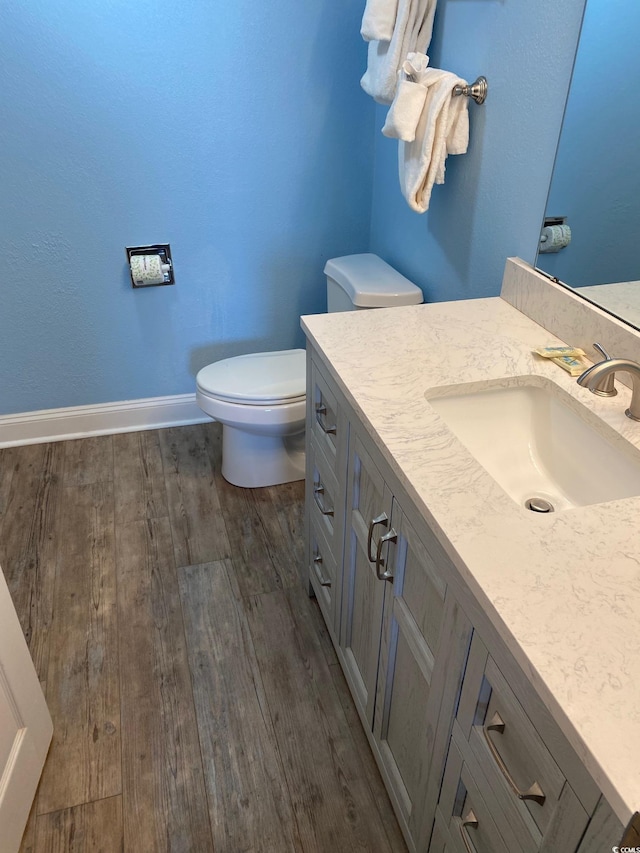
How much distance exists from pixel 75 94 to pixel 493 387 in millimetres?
1738

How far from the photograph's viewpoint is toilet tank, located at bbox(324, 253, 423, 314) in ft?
6.95

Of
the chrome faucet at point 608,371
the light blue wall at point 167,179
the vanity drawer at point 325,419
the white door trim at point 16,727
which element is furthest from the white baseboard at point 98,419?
the chrome faucet at point 608,371

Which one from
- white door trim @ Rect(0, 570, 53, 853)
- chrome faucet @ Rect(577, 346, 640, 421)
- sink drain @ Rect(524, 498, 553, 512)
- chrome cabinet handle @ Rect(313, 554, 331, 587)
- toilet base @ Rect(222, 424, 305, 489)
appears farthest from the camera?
toilet base @ Rect(222, 424, 305, 489)

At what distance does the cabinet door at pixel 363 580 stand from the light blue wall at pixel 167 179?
57.4 inches

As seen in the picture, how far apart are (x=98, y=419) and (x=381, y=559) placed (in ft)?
6.07

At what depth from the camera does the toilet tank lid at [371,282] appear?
6.94 ft

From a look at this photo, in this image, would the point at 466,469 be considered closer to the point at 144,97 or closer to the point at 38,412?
the point at 144,97

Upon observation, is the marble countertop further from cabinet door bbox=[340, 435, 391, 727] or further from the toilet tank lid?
the toilet tank lid

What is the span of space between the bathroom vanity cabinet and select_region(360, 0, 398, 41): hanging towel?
100 centimetres

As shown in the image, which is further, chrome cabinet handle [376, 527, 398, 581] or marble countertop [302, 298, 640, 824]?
chrome cabinet handle [376, 527, 398, 581]

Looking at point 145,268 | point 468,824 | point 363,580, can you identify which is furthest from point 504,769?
point 145,268

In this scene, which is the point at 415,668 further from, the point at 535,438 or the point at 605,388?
the point at 605,388

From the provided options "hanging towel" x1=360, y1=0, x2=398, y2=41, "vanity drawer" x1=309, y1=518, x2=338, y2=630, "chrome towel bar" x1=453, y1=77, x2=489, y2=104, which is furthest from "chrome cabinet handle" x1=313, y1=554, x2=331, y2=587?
"hanging towel" x1=360, y1=0, x2=398, y2=41

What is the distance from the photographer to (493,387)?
4.35ft
